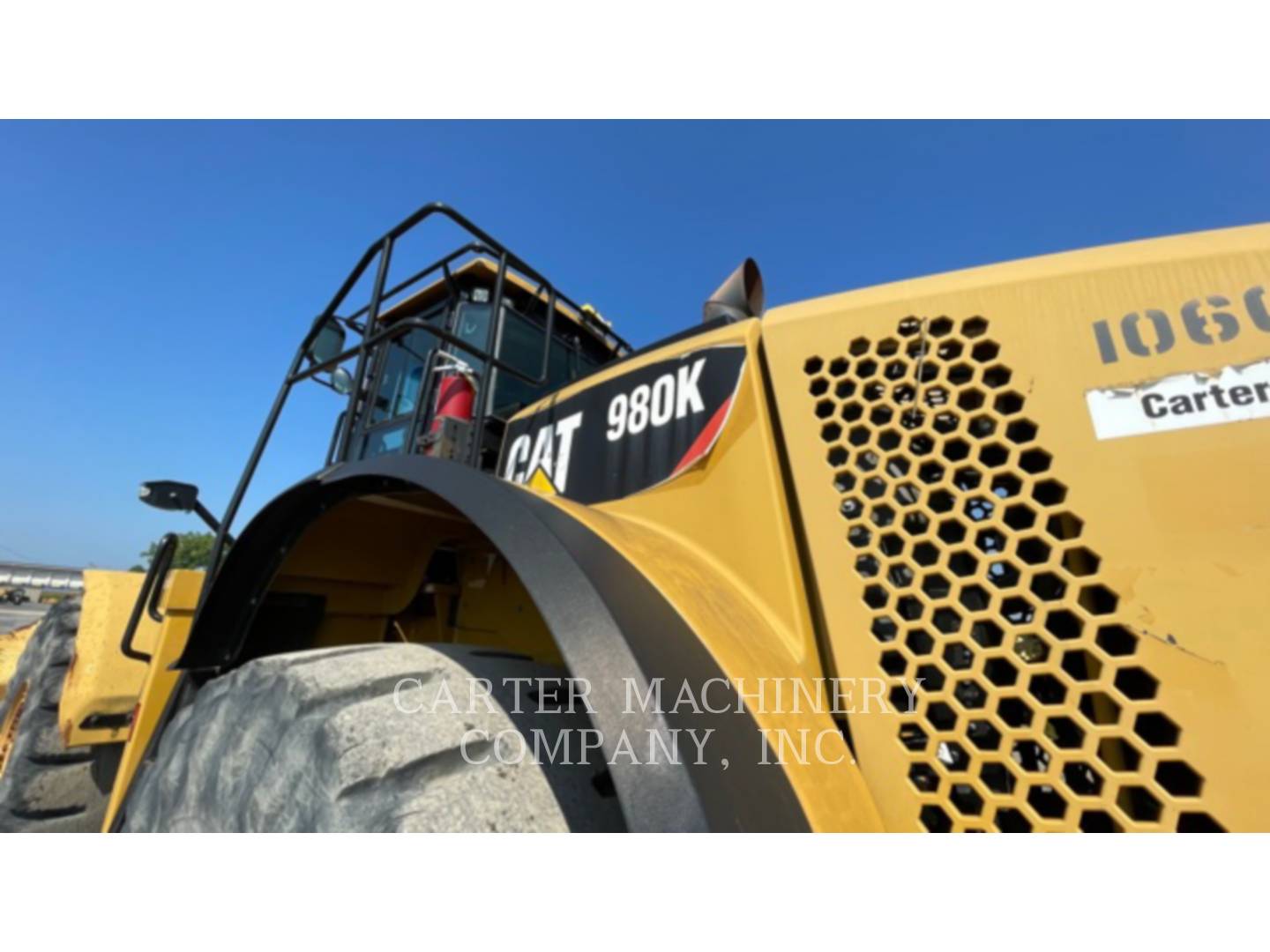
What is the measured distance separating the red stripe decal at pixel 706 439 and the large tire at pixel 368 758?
61 cm

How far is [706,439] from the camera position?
146 cm

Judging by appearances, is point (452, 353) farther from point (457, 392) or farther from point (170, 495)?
point (170, 495)

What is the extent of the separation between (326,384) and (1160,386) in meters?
3.34

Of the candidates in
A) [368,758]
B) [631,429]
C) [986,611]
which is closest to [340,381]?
[631,429]

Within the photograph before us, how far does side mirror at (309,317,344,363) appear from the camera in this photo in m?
2.66

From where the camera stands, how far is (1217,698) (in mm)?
787

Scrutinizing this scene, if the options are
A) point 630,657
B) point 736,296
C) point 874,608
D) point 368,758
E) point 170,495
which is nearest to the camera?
point 630,657

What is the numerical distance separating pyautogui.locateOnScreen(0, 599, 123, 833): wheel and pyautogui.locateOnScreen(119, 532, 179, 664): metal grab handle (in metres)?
0.84

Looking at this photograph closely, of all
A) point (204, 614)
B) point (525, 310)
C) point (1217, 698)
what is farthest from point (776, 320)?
point (525, 310)

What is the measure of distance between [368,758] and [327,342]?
2381 millimetres

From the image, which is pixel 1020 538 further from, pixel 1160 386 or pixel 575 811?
pixel 575 811

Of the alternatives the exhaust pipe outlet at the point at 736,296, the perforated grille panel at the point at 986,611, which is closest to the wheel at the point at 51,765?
the exhaust pipe outlet at the point at 736,296

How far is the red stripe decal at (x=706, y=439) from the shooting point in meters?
1.43

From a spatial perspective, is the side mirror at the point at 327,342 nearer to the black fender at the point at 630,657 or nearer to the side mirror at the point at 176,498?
the side mirror at the point at 176,498
